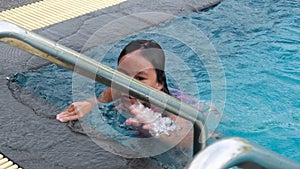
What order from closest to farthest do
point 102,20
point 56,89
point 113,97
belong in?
point 113,97, point 56,89, point 102,20

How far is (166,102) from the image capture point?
208cm

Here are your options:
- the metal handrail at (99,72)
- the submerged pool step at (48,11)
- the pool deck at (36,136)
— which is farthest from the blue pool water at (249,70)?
the metal handrail at (99,72)

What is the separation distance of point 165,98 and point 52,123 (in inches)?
54.7

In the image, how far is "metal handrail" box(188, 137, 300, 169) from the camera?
129cm

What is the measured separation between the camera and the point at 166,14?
17.3 ft

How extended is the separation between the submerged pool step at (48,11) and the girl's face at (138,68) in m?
1.81

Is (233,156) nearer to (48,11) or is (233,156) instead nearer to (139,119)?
(139,119)

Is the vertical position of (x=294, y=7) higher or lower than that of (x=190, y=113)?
lower

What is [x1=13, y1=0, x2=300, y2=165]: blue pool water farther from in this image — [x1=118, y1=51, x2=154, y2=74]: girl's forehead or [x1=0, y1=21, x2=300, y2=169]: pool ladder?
[x1=0, y1=21, x2=300, y2=169]: pool ladder

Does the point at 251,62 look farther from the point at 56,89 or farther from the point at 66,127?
the point at 66,127

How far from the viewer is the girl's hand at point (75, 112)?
3.32 m

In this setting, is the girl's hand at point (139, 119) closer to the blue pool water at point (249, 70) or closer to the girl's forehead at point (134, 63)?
the girl's forehead at point (134, 63)

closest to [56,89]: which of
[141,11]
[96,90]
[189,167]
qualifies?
[96,90]

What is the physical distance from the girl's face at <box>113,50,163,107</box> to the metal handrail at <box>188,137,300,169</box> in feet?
5.92
